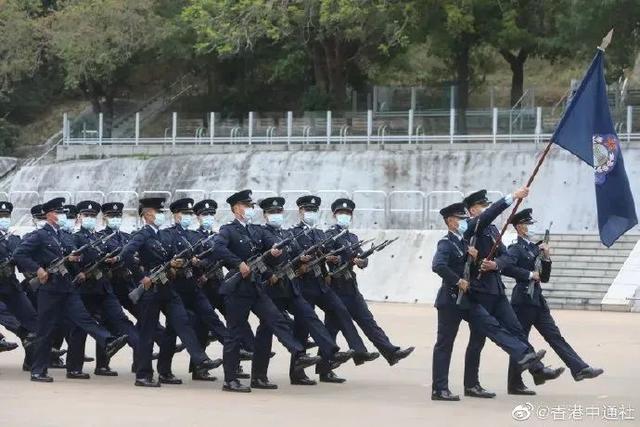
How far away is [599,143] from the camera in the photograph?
15.3 metres

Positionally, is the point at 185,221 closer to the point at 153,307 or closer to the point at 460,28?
the point at 153,307

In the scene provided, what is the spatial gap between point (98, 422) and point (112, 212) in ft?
18.0

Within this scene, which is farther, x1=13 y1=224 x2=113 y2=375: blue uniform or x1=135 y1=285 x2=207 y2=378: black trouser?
x1=13 y1=224 x2=113 y2=375: blue uniform

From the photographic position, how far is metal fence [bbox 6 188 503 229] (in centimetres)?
3328

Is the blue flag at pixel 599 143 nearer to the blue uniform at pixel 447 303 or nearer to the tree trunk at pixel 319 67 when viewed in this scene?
the blue uniform at pixel 447 303

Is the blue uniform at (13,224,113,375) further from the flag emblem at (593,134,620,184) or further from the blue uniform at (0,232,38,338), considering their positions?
the flag emblem at (593,134,620,184)

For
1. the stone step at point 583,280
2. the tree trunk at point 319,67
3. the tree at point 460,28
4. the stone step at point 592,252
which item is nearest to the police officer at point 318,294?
the stone step at point 583,280

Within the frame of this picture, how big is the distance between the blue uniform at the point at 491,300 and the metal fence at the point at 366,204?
15710 mm

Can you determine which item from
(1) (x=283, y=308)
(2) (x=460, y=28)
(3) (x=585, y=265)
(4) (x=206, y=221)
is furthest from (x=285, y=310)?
(2) (x=460, y=28)

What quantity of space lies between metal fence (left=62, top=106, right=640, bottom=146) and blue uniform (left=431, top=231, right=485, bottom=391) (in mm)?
21304

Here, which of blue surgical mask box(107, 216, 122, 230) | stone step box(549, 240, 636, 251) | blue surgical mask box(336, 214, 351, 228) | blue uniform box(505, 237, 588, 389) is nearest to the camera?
blue uniform box(505, 237, 588, 389)

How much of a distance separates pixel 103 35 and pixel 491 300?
115 ft

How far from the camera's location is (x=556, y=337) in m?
15.9

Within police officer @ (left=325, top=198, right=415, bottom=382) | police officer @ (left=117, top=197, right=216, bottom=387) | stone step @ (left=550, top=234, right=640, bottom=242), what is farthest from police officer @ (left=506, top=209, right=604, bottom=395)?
stone step @ (left=550, top=234, right=640, bottom=242)
